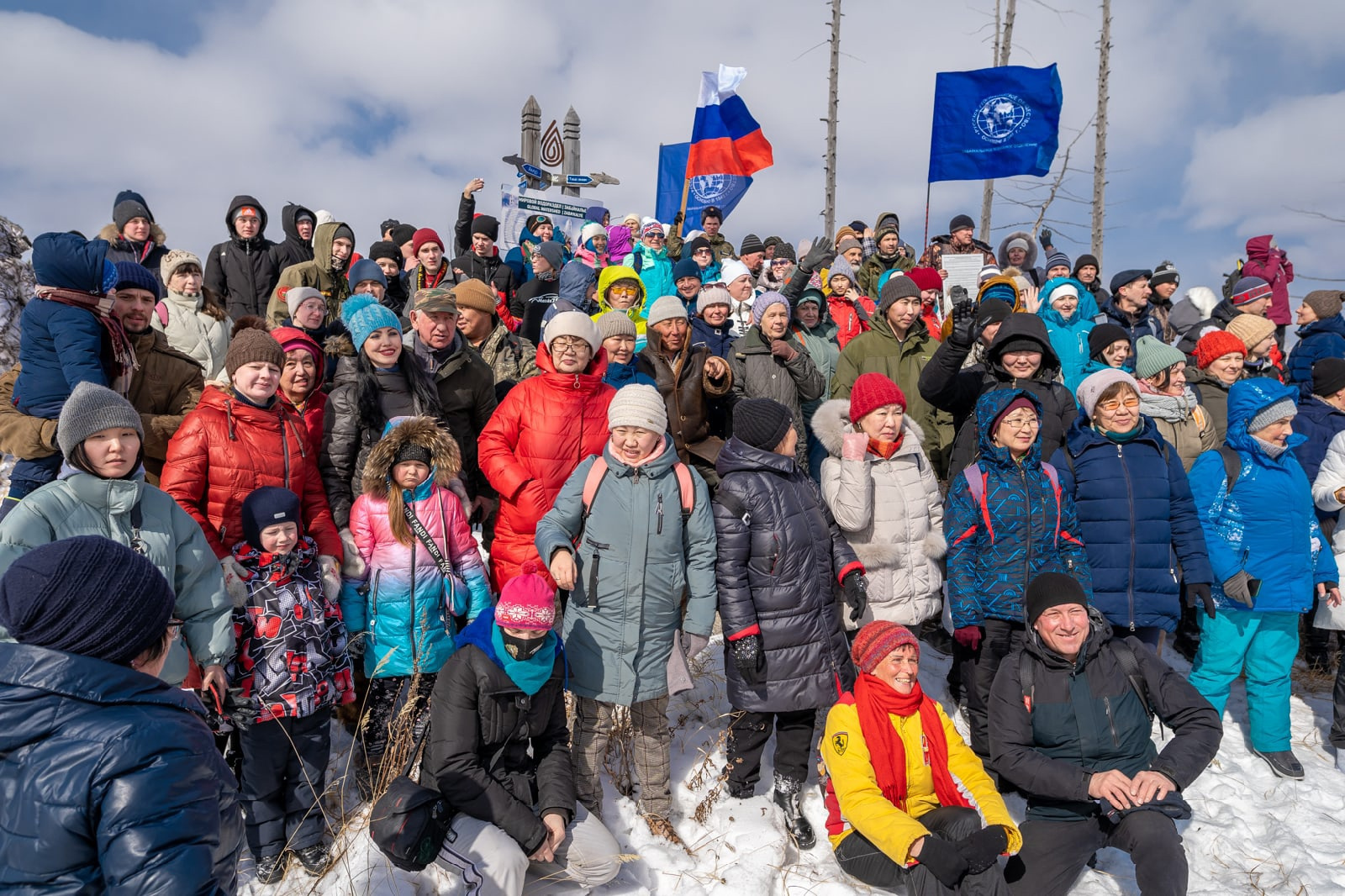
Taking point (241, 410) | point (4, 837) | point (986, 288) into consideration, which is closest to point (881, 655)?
point (4, 837)

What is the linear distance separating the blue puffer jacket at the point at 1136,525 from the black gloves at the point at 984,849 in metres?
1.90

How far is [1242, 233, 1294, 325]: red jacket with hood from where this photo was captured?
1020 centimetres

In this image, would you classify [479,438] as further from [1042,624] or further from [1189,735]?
[1189,735]

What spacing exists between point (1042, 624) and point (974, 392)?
2.28m

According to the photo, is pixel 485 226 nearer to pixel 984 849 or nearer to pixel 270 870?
pixel 270 870

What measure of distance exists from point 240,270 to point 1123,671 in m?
8.71

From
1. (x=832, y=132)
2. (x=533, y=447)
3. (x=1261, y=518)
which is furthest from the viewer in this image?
(x=832, y=132)

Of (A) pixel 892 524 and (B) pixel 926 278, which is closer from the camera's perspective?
(A) pixel 892 524

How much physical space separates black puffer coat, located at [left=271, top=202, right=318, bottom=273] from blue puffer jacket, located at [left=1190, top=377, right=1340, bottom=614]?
8908 millimetres

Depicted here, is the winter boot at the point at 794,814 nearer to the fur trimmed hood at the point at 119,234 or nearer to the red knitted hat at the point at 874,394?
the red knitted hat at the point at 874,394

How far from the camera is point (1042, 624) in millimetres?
3637

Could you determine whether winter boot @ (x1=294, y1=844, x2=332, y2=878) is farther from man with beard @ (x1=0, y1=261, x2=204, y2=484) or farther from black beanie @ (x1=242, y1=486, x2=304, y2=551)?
man with beard @ (x1=0, y1=261, x2=204, y2=484)

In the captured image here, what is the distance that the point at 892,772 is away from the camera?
3.54m

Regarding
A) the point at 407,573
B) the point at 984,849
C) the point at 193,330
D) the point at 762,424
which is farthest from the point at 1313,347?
the point at 193,330
